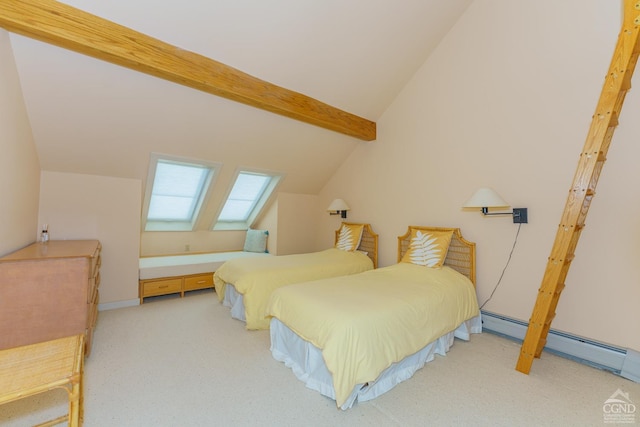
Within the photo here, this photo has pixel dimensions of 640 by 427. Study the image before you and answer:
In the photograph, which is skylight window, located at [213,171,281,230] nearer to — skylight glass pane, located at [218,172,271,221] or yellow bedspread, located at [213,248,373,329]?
skylight glass pane, located at [218,172,271,221]

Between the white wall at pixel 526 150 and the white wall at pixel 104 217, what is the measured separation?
339cm

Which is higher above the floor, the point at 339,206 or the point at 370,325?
the point at 339,206

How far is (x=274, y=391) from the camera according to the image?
188 cm

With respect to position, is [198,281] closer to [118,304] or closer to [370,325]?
[118,304]

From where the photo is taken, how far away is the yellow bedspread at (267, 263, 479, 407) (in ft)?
5.60

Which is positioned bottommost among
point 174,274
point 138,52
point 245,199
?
point 174,274

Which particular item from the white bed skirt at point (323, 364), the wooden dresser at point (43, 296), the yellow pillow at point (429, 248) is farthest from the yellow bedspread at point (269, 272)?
the wooden dresser at point (43, 296)

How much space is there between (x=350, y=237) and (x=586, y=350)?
270 cm

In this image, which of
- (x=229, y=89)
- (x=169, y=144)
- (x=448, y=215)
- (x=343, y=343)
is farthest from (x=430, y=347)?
(x=169, y=144)

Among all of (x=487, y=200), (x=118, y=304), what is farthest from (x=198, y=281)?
(x=487, y=200)

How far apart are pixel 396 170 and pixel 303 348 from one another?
103 inches

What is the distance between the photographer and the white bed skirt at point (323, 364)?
1848 mm

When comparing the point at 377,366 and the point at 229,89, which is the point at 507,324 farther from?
the point at 229,89

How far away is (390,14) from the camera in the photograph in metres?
2.72
